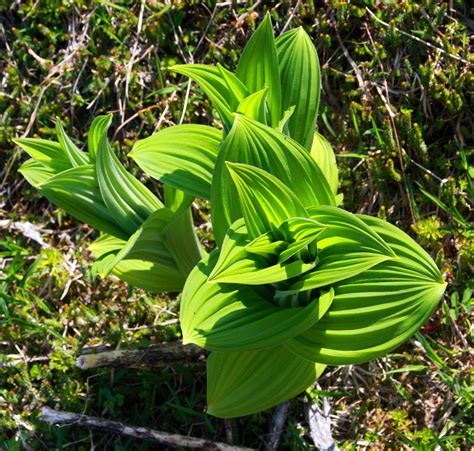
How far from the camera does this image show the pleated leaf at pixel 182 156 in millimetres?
1833

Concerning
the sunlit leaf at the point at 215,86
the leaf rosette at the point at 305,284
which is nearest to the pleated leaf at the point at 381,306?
the leaf rosette at the point at 305,284

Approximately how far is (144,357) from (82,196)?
657 mm

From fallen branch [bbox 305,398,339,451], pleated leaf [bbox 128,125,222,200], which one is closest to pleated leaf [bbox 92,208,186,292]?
pleated leaf [bbox 128,125,222,200]

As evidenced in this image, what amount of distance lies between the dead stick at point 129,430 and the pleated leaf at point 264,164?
36.5 inches

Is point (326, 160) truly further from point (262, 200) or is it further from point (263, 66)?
point (262, 200)

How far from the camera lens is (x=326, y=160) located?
85.0 inches

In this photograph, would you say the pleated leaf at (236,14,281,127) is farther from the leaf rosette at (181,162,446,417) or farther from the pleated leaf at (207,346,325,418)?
the pleated leaf at (207,346,325,418)

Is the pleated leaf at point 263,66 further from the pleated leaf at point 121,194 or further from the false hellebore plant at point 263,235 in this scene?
the pleated leaf at point 121,194

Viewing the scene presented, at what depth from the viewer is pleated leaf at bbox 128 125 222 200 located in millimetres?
1833

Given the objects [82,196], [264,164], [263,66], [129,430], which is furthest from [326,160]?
[129,430]

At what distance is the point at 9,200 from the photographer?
2.94m

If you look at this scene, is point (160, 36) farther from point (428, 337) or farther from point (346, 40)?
point (428, 337)

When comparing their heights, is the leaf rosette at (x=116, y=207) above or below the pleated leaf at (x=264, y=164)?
below

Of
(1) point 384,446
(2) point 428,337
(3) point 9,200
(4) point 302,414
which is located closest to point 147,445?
(4) point 302,414
